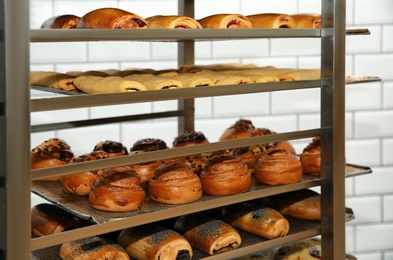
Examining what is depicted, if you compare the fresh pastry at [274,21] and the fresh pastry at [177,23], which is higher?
the fresh pastry at [274,21]

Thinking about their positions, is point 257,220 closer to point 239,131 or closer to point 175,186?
point 175,186

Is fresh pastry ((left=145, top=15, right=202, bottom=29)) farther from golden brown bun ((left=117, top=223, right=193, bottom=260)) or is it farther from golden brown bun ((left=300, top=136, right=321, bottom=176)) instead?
golden brown bun ((left=300, top=136, right=321, bottom=176))

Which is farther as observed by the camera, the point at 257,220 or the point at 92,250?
the point at 257,220

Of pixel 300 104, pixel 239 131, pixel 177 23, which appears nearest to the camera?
pixel 177 23

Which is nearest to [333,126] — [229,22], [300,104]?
[229,22]

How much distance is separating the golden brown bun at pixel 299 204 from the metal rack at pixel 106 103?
94 millimetres

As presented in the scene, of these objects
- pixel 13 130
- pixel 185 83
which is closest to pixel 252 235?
pixel 185 83

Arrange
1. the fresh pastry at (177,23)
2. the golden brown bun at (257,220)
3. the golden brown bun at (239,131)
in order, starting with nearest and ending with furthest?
the fresh pastry at (177,23) < the golden brown bun at (257,220) < the golden brown bun at (239,131)

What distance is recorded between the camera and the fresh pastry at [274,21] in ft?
7.07

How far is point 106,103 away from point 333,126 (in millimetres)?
796

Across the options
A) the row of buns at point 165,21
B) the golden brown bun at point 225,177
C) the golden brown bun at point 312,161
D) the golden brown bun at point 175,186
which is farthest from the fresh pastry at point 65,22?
the golden brown bun at point 312,161

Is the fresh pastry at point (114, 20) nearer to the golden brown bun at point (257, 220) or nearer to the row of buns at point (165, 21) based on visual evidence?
the row of buns at point (165, 21)

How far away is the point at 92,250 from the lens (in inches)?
76.0

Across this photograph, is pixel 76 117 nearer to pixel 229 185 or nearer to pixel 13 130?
pixel 229 185
